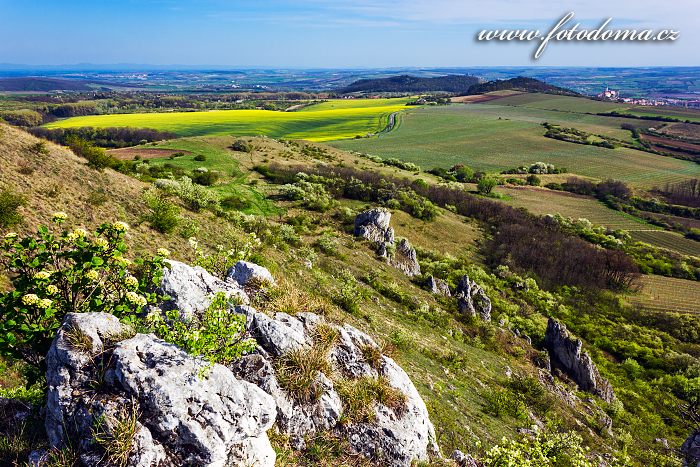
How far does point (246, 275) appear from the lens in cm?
1093

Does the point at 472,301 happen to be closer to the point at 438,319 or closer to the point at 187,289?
the point at 438,319

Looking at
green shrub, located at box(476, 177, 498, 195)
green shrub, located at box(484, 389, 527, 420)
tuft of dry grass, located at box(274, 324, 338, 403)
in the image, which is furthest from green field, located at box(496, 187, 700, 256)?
tuft of dry grass, located at box(274, 324, 338, 403)

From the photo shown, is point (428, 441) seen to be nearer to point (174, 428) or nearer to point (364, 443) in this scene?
point (364, 443)

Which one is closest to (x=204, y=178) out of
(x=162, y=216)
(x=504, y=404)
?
(x=162, y=216)

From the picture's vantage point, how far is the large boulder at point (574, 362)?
2522cm

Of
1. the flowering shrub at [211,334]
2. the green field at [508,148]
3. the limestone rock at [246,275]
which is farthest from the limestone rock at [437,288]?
the green field at [508,148]

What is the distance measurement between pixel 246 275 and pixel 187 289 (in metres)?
2.45

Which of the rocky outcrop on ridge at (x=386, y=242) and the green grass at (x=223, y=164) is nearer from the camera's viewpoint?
the rocky outcrop on ridge at (x=386, y=242)

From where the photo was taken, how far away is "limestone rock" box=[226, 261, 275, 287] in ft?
35.4

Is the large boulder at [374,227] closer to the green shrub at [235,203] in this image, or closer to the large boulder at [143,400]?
the green shrub at [235,203]

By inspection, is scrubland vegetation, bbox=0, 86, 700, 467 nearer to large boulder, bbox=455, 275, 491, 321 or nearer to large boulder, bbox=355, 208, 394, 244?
large boulder, bbox=455, 275, 491, 321

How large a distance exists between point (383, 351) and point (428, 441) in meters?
2.56

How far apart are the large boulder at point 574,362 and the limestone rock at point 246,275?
24576mm

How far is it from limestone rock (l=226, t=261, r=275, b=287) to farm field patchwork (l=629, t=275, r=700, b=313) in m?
48.7
